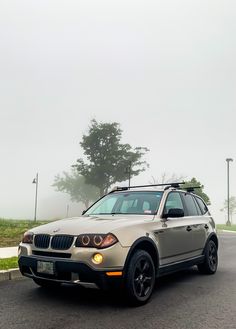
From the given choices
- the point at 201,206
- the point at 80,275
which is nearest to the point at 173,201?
the point at 201,206

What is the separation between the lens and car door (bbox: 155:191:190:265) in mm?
6395

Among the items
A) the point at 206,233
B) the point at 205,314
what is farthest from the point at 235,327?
the point at 206,233

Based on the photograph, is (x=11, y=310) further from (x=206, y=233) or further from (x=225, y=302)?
(x=206, y=233)

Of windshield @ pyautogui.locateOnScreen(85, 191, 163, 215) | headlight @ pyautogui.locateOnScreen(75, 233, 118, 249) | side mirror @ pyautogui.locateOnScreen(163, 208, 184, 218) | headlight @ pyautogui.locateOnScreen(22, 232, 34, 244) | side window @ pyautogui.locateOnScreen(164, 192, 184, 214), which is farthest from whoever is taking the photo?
side window @ pyautogui.locateOnScreen(164, 192, 184, 214)

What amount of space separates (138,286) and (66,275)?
1.07 metres

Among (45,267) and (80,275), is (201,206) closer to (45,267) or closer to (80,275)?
(80,275)

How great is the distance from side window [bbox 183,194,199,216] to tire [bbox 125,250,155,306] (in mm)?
2276

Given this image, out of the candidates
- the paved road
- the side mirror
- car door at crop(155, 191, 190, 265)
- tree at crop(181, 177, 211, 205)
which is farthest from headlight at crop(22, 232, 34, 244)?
tree at crop(181, 177, 211, 205)

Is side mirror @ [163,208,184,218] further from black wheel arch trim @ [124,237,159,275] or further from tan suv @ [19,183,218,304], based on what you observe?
black wheel arch trim @ [124,237,159,275]

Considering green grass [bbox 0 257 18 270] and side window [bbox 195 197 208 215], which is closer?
green grass [bbox 0 257 18 270]

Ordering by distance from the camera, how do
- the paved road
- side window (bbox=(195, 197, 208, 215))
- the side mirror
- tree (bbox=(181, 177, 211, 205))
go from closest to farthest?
the paved road, the side mirror, side window (bbox=(195, 197, 208, 215)), tree (bbox=(181, 177, 211, 205))

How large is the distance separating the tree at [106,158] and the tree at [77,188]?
18.5 m

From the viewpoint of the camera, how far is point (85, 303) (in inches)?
227

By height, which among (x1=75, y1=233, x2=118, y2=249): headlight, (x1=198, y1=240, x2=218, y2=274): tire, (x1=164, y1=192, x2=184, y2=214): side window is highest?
(x1=164, y1=192, x2=184, y2=214): side window
